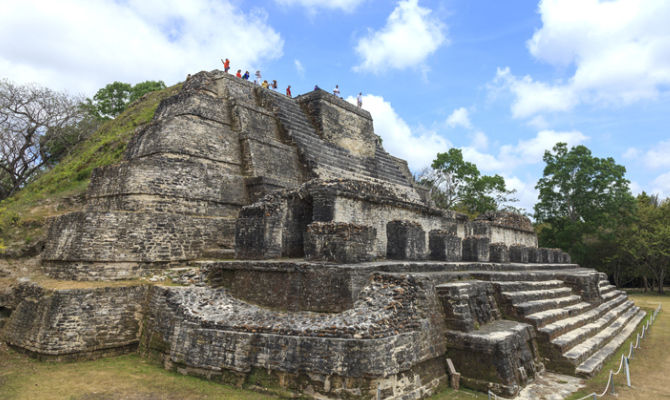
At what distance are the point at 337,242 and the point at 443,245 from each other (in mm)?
4147

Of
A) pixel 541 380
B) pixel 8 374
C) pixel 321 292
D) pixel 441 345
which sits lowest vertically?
pixel 8 374

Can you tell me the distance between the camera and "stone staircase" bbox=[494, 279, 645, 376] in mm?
7363

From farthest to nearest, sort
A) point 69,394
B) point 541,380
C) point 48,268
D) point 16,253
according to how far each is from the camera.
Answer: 1. point 16,253
2. point 48,268
3. point 541,380
4. point 69,394

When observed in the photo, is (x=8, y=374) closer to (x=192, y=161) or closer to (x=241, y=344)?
(x=241, y=344)

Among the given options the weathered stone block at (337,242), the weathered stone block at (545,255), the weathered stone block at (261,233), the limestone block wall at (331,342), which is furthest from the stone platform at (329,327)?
the weathered stone block at (545,255)

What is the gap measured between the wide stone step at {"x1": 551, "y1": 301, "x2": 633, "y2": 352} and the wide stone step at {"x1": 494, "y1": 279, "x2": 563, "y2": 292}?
1157 millimetres

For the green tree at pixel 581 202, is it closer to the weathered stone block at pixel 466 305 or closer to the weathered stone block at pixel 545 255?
the weathered stone block at pixel 545 255

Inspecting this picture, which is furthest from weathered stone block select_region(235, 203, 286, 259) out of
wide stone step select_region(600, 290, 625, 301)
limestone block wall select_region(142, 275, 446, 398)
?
wide stone step select_region(600, 290, 625, 301)

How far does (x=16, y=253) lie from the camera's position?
1000 centimetres

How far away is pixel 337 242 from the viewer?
711cm

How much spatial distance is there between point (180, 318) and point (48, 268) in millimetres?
4099

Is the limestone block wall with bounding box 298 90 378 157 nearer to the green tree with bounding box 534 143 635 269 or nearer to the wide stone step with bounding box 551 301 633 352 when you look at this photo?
the wide stone step with bounding box 551 301 633 352

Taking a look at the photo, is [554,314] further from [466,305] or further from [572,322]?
[466,305]

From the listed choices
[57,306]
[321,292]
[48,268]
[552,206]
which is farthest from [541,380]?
[552,206]
